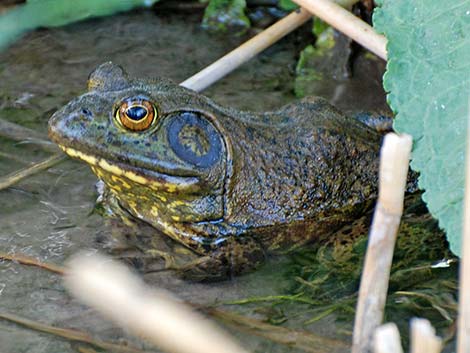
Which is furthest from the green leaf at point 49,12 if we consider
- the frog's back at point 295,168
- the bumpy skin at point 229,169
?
the frog's back at point 295,168

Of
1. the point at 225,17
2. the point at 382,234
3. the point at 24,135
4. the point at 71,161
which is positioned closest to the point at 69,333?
the point at 71,161

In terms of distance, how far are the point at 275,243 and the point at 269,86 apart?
1761 millimetres

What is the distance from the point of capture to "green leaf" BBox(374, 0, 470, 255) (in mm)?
3404

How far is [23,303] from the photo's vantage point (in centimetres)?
414

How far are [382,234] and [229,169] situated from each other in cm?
191

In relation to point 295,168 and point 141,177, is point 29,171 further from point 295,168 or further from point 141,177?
point 295,168

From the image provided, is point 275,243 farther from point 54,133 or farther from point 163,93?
point 54,133

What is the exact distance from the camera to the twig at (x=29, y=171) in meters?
4.97

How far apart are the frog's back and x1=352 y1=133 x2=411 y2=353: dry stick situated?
5.70 feet

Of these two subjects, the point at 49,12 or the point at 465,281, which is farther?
the point at 49,12

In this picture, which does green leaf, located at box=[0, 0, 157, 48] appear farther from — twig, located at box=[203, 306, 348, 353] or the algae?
twig, located at box=[203, 306, 348, 353]

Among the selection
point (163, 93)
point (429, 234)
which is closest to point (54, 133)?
point (163, 93)

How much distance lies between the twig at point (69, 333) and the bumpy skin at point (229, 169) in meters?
0.83

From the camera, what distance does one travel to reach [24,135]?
5387 mm
